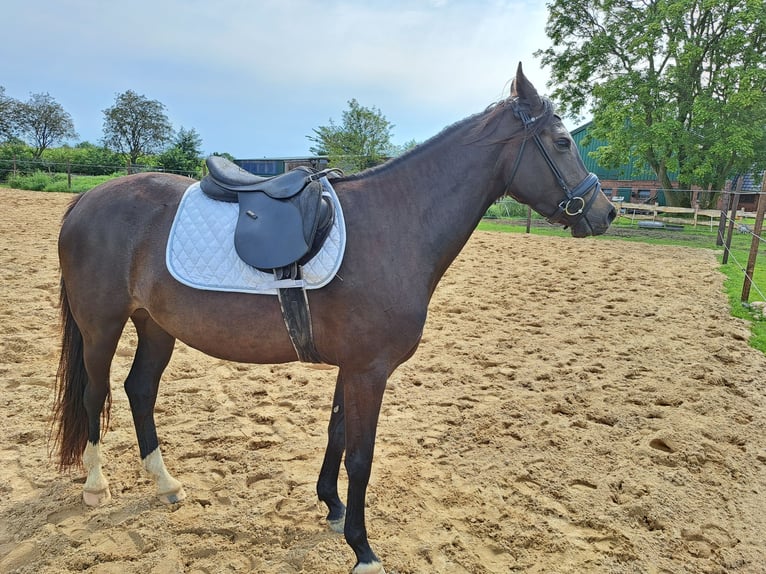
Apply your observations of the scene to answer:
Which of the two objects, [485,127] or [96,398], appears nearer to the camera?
[485,127]

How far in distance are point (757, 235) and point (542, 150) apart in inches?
234

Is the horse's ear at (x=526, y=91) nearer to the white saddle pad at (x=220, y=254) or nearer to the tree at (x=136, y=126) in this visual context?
the white saddle pad at (x=220, y=254)

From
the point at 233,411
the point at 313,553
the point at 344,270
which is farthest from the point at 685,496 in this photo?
the point at 233,411

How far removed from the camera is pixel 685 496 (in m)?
2.57

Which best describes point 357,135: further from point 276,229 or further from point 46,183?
point 276,229

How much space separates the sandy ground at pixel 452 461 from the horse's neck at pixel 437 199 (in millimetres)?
1382

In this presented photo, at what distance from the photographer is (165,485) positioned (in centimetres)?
249

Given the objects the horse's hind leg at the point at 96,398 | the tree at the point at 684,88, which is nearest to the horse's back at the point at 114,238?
the horse's hind leg at the point at 96,398

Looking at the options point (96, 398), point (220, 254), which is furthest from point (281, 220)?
point (96, 398)

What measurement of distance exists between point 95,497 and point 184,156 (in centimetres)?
2961

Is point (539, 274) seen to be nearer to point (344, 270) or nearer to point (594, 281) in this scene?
point (594, 281)

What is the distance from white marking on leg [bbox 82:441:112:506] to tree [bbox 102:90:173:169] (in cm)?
4315

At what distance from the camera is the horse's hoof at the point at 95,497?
7.98ft

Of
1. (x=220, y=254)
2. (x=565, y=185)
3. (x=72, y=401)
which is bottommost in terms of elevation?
(x=72, y=401)
